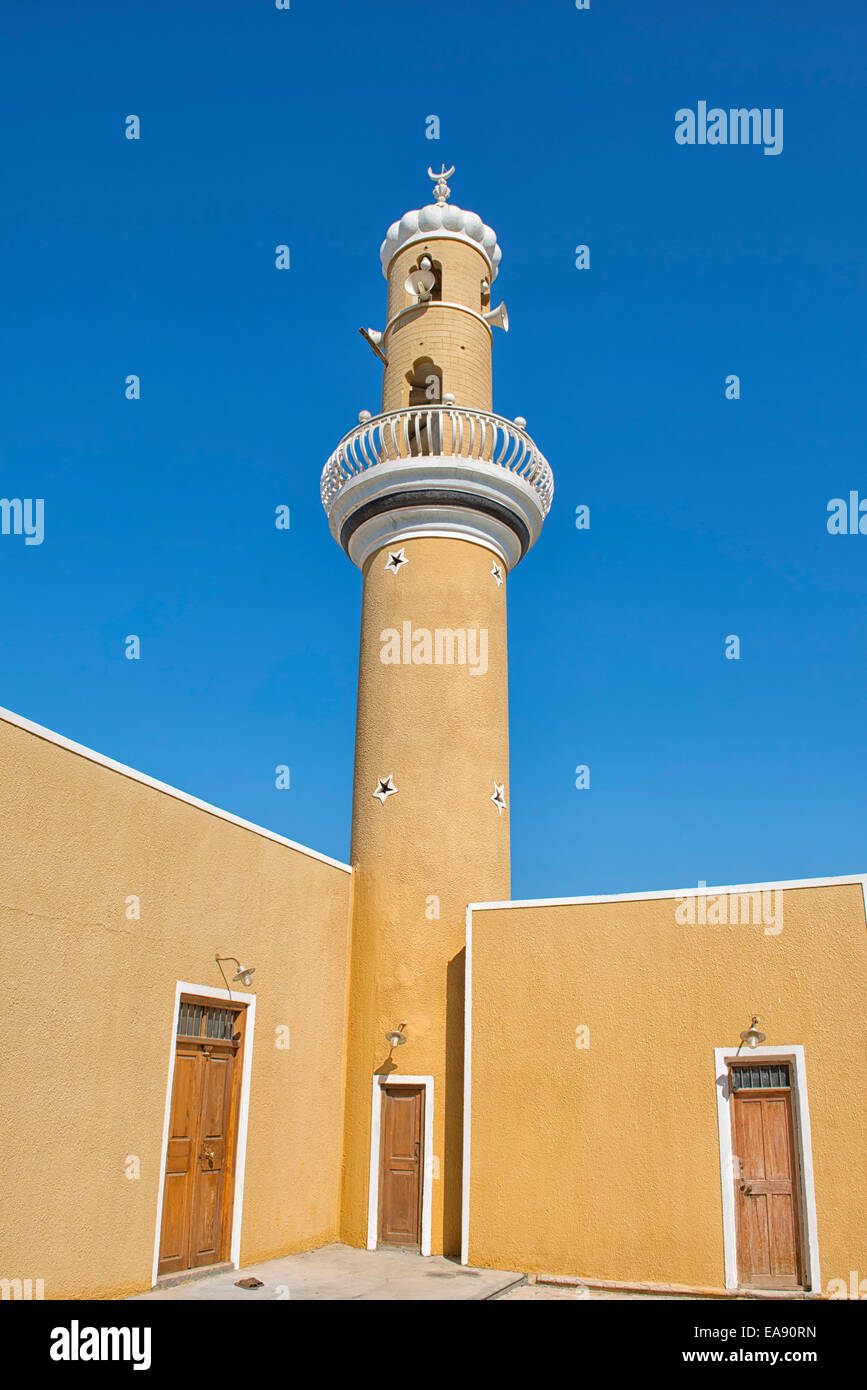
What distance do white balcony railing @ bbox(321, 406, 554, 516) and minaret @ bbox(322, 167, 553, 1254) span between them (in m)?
0.02

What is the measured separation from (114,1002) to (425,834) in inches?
162

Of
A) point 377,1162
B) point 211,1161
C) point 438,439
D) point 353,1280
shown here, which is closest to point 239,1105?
point 211,1161

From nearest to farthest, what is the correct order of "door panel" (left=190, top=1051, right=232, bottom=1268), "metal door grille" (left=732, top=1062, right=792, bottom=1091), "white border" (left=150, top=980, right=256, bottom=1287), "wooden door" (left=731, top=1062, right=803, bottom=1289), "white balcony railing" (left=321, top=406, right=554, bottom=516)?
1. "white border" (left=150, top=980, right=256, bottom=1287)
2. "wooden door" (left=731, top=1062, right=803, bottom=1289)
3. "door panel" (left=190, top=1051, right=232, bottom=1268)
4. "metal door grille" (left=732, top=1062, right=792, bottom=1091)
5. "white balcony railing" (left=321, top=406, right=554, bottom=516)

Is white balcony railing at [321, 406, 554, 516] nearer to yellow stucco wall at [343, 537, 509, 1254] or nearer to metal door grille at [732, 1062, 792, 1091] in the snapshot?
yellow stucco wall at [343, 537, 509, 1254]

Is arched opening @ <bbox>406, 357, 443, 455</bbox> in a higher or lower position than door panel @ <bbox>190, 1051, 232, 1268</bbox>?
higher

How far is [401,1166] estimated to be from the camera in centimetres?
1030

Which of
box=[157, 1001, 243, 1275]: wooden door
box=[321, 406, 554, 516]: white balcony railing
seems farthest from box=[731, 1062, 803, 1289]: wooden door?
box=[321, 406, 554, 516]: white balcony railing

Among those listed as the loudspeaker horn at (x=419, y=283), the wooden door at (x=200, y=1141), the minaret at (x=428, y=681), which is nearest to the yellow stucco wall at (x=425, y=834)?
the minaret at (x=428, y=681)

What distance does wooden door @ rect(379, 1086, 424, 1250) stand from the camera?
1012cm

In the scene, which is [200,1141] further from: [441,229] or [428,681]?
[441,229]

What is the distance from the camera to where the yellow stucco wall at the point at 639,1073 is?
Result: 27.9 feet

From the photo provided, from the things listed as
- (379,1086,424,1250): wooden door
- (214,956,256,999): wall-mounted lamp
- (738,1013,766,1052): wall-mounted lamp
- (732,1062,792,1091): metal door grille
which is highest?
(214,956,256,999): wall-mounted lamp
